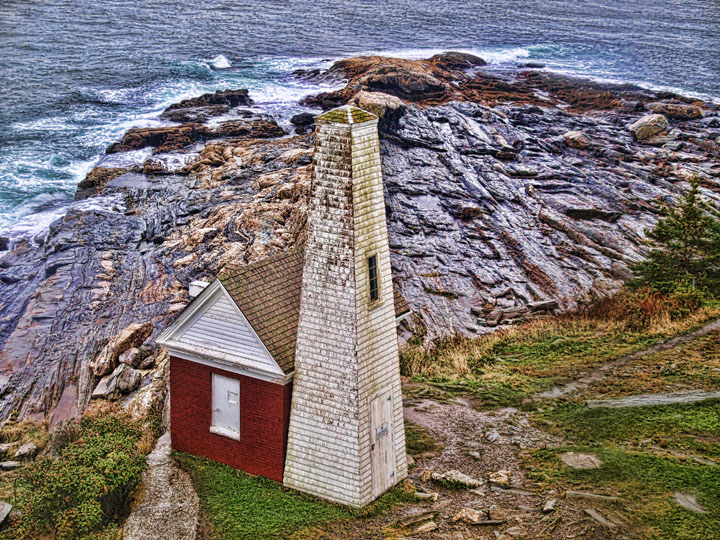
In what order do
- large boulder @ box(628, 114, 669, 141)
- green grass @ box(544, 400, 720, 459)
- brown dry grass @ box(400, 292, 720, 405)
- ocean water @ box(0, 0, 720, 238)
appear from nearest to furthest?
green grass @ box(544, 400, 720, 459) < brown dry grass @ box(400, 292, 720, 405) < large boulder @ box(628, 114, 669, 141) < ocean water @ box(0, 0, 720, 238)

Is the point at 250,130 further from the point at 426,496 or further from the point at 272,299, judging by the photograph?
the point at 426,496

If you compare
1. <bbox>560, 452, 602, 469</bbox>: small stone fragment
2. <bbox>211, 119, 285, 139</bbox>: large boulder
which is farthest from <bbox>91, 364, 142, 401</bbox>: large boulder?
<bbox>211, 119, 285, 139</bbox>: large boulder

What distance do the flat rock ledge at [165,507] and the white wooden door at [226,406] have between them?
1.23 meters

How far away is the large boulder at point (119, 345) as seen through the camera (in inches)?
954

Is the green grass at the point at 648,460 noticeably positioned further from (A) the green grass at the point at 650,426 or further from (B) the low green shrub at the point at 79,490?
(B) the low green shrub at the point at 79,490

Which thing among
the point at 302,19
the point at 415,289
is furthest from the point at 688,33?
the point at 415,289

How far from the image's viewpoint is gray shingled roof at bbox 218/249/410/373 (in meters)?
15.5

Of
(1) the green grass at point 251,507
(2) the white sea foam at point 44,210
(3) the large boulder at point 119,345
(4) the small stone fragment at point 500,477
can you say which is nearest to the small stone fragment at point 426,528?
(1) the green grass at point 251,507

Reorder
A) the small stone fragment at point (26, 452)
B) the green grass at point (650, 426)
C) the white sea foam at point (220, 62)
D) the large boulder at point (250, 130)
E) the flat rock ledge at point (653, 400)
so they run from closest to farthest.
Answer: the green grass at point (650, 426)
the flat rock ledge at point (653, 400)
the small stone fragment at point (26, 452)
the large boulder at point (250, 130)
the white sea foam at point (220, 62)

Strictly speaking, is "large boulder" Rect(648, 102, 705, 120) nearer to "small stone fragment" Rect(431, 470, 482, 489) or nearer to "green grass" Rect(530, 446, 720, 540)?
"green grass" Rect(530, 446, 720, 540)

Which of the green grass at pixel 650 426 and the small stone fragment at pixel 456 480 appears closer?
the small stone fragment at pixel 456 480

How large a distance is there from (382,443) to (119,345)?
12072 millimetres

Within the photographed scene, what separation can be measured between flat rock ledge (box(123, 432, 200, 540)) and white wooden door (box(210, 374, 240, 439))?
1228 mm

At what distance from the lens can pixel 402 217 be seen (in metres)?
32.4
